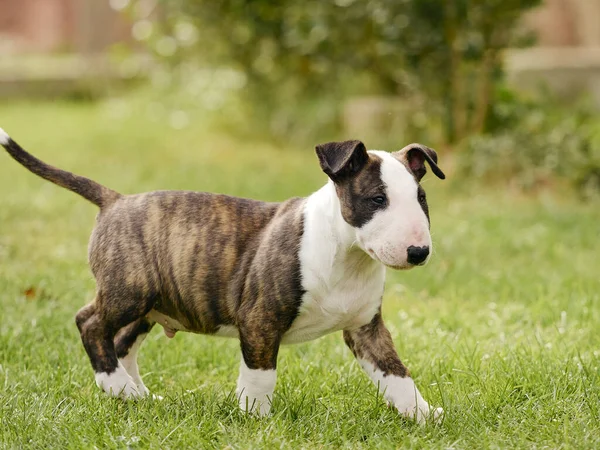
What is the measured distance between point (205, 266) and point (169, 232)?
209mm

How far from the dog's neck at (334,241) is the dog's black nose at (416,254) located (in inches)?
13.3

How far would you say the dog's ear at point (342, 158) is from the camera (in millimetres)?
3426

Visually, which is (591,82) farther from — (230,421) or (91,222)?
(230,421)

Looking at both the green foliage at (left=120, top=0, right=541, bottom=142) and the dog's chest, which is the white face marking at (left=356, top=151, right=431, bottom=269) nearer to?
the dog's chest

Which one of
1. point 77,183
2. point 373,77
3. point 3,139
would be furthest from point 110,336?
point 373,77

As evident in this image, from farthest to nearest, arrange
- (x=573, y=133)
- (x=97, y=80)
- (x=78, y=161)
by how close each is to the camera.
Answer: (x=97, y=80)
(x=78, y=161)
(x=573, y=133)

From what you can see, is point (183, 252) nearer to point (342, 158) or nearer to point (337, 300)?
point (337, 300)

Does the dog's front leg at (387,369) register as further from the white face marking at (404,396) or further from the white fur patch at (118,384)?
the white fur patch at (118,384)

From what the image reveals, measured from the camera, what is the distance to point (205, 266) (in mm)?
3828

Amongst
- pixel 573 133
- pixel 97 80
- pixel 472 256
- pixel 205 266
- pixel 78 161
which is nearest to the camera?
pixel 205 266

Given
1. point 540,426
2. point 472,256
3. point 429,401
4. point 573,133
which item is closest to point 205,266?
point 429,401

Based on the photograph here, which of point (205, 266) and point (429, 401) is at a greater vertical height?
point (205, 266)

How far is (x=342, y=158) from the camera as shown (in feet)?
11.3

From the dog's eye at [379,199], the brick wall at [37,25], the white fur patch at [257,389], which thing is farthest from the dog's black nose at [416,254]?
the brick wall at [37,25]
